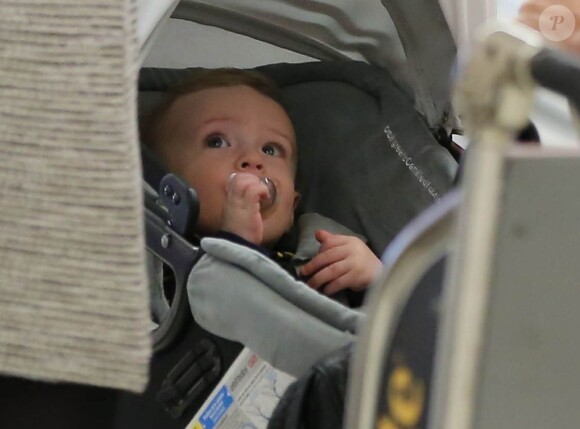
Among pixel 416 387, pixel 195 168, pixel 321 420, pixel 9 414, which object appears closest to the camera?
pixel 416 387

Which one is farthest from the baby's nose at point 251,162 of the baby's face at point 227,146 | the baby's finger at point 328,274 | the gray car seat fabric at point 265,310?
the gray car seat fabric at point 265,310

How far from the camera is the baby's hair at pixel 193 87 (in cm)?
138

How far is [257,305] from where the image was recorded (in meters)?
0.79

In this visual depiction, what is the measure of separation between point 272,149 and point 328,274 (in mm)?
286

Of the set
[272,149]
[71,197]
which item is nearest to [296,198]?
[272,149]

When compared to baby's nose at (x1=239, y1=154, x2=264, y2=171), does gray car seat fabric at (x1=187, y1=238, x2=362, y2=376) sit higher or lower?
lower

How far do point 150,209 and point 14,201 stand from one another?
24cm

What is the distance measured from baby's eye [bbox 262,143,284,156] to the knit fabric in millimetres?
586

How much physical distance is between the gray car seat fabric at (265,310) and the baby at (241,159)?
0.24m

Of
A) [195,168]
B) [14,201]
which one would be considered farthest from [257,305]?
[195,168]

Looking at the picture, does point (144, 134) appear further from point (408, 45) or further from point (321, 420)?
point (321, 420)

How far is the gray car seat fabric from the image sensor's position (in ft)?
2.50

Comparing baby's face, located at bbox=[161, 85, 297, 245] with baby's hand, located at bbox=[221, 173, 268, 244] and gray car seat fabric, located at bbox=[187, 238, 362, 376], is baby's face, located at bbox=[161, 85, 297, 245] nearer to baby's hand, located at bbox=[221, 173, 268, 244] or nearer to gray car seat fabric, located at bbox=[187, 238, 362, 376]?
baby's hand, located at bbox=[221, 173, 268, 244]

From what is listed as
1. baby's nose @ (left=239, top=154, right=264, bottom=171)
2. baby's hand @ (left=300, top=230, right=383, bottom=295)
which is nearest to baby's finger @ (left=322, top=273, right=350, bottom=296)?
baby's hand @ (left=300, top=230, right=383, bottom=295)
